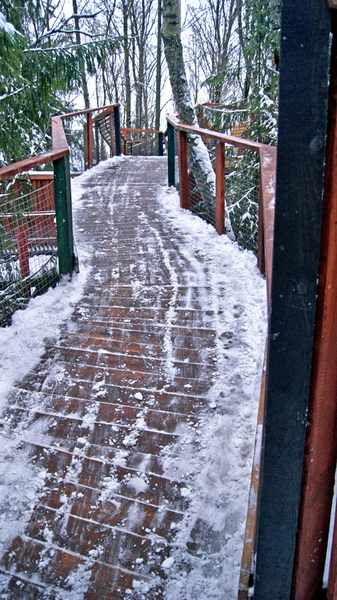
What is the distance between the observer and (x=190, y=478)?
5.90 ft

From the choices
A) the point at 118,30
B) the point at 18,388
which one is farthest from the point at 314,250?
the point at 118,30

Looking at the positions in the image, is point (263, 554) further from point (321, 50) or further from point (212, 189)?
point (212, 189)

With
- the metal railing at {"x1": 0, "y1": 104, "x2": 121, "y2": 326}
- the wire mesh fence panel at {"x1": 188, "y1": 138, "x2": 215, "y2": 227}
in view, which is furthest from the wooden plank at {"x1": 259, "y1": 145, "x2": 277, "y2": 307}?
the wire mesh fence panel at {"x1": 188, "y1": 138, "x2": 215, "y2": 227}

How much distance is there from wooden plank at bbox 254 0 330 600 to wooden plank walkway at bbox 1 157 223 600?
68 cm

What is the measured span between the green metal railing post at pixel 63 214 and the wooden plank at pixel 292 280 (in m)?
3.00

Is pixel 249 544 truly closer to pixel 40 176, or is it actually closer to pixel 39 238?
pixel 39 238

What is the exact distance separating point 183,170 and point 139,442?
4514 mm

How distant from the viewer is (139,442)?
6.53ft

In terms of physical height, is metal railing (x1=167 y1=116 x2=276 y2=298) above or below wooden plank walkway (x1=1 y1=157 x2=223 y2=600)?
above

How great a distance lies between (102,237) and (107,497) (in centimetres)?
349

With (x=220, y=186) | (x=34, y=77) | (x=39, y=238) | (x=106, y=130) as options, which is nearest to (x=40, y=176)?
(x=34, y=77)

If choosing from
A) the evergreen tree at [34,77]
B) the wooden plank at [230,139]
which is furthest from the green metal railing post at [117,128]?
the wooden plank at [230,139]

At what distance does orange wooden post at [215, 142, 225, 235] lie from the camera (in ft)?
13.9

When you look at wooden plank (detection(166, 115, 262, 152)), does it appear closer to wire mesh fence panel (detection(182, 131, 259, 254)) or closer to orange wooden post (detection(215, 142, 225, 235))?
orange wooden post (detection(215, 142, 225, 235))
